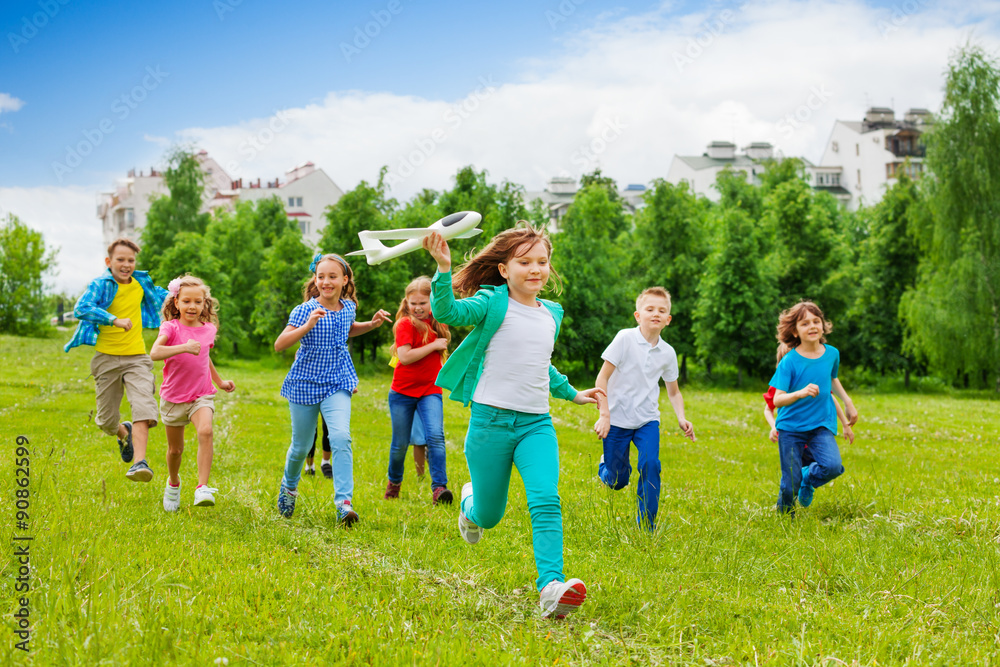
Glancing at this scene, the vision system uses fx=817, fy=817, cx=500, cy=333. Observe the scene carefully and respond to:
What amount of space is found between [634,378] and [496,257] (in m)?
2.27

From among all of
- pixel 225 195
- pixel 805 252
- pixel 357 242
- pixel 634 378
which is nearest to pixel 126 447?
pixel 634 378

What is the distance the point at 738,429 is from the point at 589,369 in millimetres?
22667

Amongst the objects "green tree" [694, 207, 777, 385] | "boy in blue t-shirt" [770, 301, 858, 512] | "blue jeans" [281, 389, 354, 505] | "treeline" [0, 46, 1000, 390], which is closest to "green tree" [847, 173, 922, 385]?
"treeline" [0, 46, 1000, 390]

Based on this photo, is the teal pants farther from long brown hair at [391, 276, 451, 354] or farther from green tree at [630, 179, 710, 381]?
green tree at [630, 179, 710, 381]

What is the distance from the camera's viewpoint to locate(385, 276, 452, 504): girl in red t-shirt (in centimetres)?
822

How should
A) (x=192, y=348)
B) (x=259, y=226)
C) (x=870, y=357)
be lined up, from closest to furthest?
(x=192, y=348)
(x=870, y=357)
(x=259, y=226)

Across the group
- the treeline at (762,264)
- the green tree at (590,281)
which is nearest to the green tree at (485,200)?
the treeline at (762,264)

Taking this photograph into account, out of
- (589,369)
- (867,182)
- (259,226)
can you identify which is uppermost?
(867,182)

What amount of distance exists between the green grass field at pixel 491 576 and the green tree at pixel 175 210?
52.9 metres

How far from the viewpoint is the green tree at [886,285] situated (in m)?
39.0

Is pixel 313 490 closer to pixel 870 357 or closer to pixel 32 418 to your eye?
pixel 32 418

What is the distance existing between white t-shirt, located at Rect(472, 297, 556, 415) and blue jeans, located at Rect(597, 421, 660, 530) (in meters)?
1.96

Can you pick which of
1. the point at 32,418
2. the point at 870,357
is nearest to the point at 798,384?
the point at 32,418

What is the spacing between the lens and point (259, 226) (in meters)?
57.2
